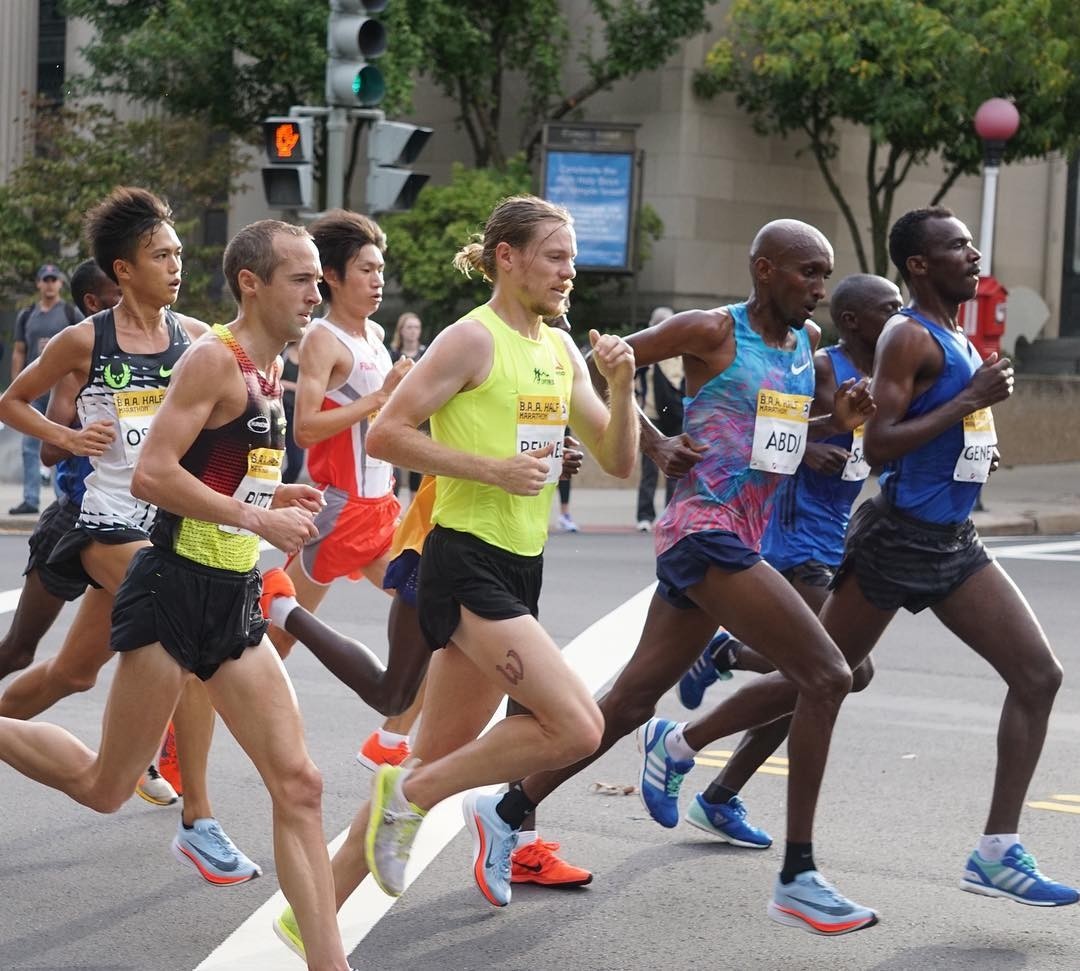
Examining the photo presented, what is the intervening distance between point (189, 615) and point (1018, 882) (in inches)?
93.8

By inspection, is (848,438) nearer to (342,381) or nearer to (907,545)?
(907,545)

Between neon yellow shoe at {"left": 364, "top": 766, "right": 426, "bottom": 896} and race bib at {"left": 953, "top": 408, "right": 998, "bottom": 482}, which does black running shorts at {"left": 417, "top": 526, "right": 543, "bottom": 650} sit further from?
race bib at {"left": 953, "top": 408, "right": 998, "bottom": 482}

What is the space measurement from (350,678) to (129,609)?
161cm

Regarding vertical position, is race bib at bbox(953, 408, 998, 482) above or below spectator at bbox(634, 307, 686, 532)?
above

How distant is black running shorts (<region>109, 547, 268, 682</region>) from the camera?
4.65 metres

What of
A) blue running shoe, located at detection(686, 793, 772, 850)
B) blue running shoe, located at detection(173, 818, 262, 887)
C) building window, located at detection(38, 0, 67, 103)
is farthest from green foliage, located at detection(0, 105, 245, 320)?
blue running shoe, located at detection(173, 818, 262, 887)

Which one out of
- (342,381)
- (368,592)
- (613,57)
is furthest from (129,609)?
(613,57)

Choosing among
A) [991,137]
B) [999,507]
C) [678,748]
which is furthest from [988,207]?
[678,748]

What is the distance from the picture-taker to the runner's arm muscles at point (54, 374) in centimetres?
608

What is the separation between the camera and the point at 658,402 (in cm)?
1562

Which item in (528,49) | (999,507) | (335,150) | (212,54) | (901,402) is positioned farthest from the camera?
(528,49)

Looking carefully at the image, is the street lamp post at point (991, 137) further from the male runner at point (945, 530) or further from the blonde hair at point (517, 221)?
the blonde hair at point (517, 221)

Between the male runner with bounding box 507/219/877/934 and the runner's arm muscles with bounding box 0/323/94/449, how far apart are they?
1803 mm

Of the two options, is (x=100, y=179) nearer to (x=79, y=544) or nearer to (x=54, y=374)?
(x=54, y=374)
